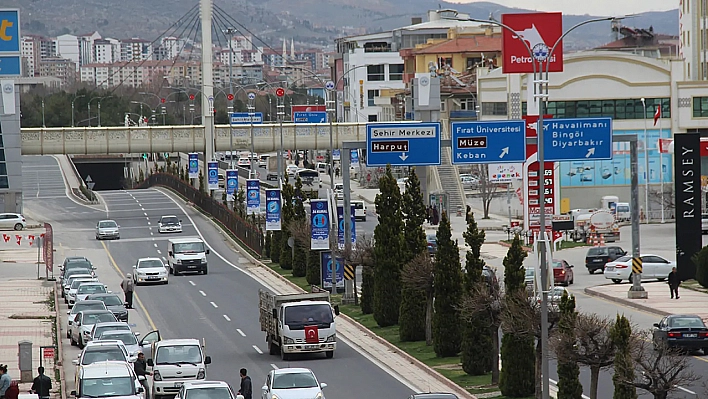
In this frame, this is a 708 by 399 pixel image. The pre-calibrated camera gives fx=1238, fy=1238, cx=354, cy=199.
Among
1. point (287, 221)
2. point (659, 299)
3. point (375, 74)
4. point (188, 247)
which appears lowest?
point (659, 299)

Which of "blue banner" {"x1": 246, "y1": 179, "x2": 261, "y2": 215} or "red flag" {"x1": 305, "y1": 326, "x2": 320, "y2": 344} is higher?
"blue banner" {"x1": 246, "y1": 179, "x2": 261, "y2": 215}

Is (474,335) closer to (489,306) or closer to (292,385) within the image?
(489,306)

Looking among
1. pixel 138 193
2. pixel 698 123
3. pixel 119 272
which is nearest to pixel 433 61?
pixel 138 193

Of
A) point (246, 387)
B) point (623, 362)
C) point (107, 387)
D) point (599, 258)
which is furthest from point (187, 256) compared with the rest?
point (623, 362)

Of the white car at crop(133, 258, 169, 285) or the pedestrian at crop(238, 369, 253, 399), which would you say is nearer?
the pedestrian at crop(238, 369, 253, 399)

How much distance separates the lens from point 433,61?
465 feet

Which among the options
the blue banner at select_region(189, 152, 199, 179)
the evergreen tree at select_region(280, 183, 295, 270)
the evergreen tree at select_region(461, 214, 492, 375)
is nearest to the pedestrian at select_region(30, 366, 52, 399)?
the evergreen tree at select_region(461, 214, 492, 375)

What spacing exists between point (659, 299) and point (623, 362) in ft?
81.5

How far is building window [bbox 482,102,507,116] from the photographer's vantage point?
96.7 meters

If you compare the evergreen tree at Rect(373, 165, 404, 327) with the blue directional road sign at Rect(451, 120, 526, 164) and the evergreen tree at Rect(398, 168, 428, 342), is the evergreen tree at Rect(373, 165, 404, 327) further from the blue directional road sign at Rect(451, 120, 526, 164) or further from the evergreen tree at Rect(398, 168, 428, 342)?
the blue directional road sign at Rect(451, 120, 526, 164)

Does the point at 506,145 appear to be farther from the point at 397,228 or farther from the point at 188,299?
the point at 188,299

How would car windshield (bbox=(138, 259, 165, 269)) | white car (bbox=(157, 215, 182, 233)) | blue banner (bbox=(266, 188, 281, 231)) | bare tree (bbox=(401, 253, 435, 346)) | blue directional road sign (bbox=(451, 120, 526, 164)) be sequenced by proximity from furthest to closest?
white car (bbox=(157, 215, 182, 233)) < blue banner (bbox=(266, 188, 281, 231)) < car windshield (bbox=(138, 259, 165, 269)) < blue directional road sign (bbox=(451, 120, 526, 164)) < bare tree (bbox=(401, 253, 435, 346))

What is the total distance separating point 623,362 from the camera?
23.1 meters

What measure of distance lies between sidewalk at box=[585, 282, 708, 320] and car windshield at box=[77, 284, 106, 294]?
19.6m
